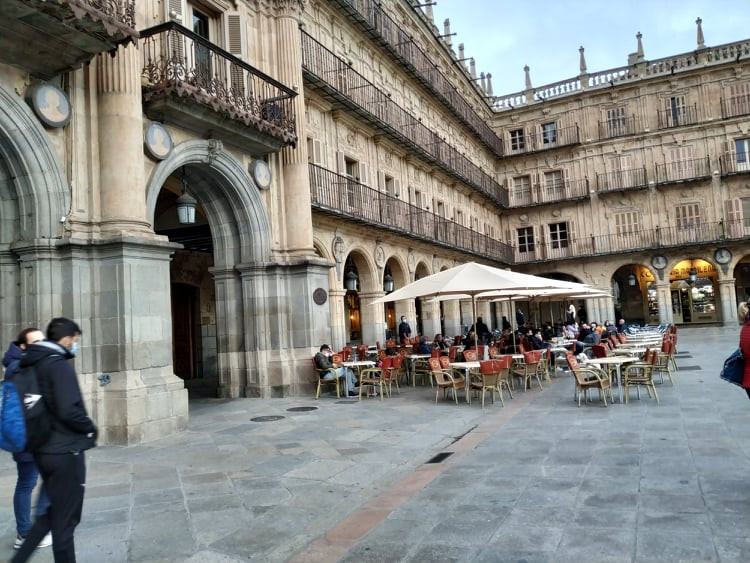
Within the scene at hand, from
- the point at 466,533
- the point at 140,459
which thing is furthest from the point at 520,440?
the point at 140,459

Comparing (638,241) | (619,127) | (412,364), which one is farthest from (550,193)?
(412,364)

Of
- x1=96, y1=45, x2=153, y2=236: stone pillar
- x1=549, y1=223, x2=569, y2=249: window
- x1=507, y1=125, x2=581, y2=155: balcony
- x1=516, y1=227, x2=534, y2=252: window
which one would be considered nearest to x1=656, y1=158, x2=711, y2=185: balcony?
x1=507, y1=125, x2=581, y2=155: balcony

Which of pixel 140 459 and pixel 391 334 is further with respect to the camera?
pixel 391 334

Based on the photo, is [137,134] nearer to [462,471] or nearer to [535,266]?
[462,471]

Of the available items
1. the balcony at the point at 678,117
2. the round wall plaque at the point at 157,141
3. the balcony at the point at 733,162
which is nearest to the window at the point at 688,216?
the balcony at the point at 733,162

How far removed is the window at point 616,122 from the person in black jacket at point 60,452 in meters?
36.9

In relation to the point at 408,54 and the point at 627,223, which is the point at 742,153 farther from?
the point at 408,54

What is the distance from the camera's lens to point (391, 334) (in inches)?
934

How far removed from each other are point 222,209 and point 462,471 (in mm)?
8413

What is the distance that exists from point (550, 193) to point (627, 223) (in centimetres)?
499

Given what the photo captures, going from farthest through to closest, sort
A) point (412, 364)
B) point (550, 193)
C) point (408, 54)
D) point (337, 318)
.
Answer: point (550, 193) < point (408, 54) < point (337, 318) < point (412, 364)

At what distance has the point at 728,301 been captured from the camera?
31.7 metres

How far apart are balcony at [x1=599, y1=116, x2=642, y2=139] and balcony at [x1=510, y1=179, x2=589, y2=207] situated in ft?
10.3

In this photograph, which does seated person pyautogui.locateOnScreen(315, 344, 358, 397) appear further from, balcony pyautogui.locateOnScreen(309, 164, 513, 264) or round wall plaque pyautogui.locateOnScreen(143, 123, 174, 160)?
round wall plaque pyautogui.locateOnScreen(143, 123, 174, 160)
